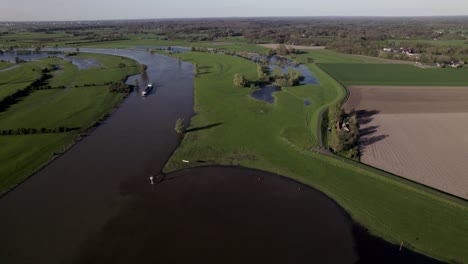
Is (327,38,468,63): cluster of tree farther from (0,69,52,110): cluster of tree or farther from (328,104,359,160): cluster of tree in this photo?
(0,69,52,110): cluster of tree

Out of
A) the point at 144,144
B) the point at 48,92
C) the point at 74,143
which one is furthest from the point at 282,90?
the point at 48,92

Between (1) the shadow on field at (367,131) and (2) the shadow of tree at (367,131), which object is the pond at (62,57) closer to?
(1) the shadow on field at (367,131)

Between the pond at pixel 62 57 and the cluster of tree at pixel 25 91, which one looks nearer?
the cluster of tree at pixel 25 91

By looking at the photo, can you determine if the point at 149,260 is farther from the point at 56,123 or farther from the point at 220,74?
the point at 220,74

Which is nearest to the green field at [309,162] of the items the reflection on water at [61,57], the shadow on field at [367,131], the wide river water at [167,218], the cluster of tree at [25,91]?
the wide river water at [167,218]

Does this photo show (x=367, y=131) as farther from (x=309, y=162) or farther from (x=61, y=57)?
(x=61, y=57)

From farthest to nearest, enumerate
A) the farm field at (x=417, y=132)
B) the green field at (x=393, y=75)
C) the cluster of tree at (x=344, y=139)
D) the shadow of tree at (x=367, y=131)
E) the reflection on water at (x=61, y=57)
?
1. the reflection on water at (x=61, y=57)
2. the green field at (x=393, y=75)
3. the shadow of tree at (x=367, y=131)
4. the cluster of tree at (x=344, y=139)
5. the farm field at (x=417, y=132)

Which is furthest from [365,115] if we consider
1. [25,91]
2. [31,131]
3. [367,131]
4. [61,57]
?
[61,57]
